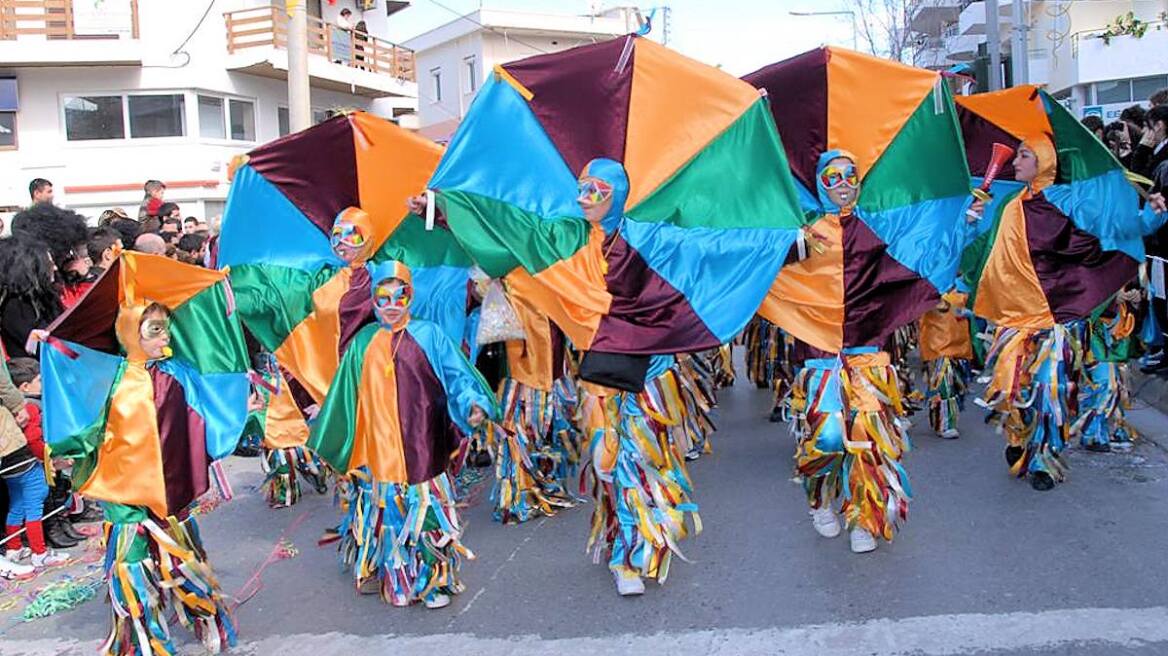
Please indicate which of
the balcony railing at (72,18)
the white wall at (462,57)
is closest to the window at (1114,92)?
the white wall at (462,57)

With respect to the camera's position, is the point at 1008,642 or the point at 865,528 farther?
the point at 865,528

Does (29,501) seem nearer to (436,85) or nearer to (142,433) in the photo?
(142,433)

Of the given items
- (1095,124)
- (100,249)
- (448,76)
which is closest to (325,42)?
(448,76)

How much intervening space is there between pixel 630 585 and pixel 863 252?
190cm

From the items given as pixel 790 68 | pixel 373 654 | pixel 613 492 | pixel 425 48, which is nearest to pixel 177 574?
pixel 373 654

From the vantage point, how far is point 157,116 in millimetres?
24484

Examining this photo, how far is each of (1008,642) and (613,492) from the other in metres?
1.67

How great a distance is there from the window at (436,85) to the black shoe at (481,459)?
39.9m

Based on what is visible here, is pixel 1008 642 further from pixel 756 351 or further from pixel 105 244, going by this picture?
pixel 105 244

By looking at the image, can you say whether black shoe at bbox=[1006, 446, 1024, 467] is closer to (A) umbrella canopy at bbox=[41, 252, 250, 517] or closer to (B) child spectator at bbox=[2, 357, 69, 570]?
(A) umbrella canopy at bbox=[41, 252, 250, 517]

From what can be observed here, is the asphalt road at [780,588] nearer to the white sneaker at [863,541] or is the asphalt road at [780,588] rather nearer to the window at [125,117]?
the white sneaker at [863,541]

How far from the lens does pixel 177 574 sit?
4.09m

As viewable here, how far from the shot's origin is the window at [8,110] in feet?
77.1

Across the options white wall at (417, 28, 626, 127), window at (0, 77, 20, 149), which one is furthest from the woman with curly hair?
white wall at (417, 28, 626, 127)
